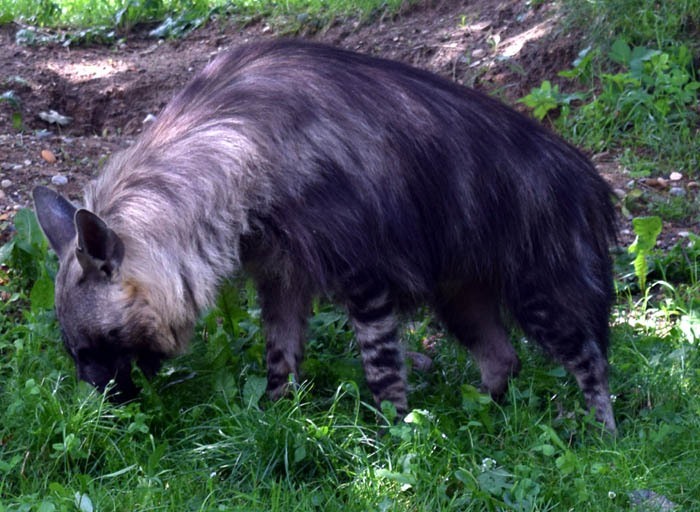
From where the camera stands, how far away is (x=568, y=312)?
157 inches

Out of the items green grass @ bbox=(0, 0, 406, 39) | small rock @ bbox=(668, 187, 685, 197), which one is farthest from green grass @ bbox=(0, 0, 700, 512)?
green grass @ bbox=(0, 0, 406, 39)

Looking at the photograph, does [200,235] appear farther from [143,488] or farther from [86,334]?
Result: [143,488]

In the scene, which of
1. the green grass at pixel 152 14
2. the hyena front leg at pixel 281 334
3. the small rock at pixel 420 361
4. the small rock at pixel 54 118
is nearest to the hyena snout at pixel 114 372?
the hyena front leg at pixel 281 334

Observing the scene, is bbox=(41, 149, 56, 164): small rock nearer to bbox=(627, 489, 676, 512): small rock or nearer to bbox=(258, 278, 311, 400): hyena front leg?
bbox=(258, 278, 311, 400): hyena front leg

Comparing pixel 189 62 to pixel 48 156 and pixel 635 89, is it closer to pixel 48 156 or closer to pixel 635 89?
pixel 48 156

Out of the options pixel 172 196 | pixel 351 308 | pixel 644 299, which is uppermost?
pixel 172 196

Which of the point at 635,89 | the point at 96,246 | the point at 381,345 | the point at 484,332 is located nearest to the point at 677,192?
the point at 635,89

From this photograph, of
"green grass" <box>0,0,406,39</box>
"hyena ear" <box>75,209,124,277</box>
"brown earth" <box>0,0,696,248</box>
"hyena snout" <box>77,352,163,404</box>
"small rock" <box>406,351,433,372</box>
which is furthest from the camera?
"green grass" <box>0,0,406,39</box>

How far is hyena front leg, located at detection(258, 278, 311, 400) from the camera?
4125 millimetres

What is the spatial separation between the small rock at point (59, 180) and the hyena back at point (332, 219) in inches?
49.4

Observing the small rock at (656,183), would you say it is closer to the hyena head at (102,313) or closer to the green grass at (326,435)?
the green grass at (326,435)

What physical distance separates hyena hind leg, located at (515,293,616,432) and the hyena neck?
1.13m

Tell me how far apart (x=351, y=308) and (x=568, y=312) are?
2.65 ft

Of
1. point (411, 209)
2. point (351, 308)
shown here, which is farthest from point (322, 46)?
point (351, 308)
